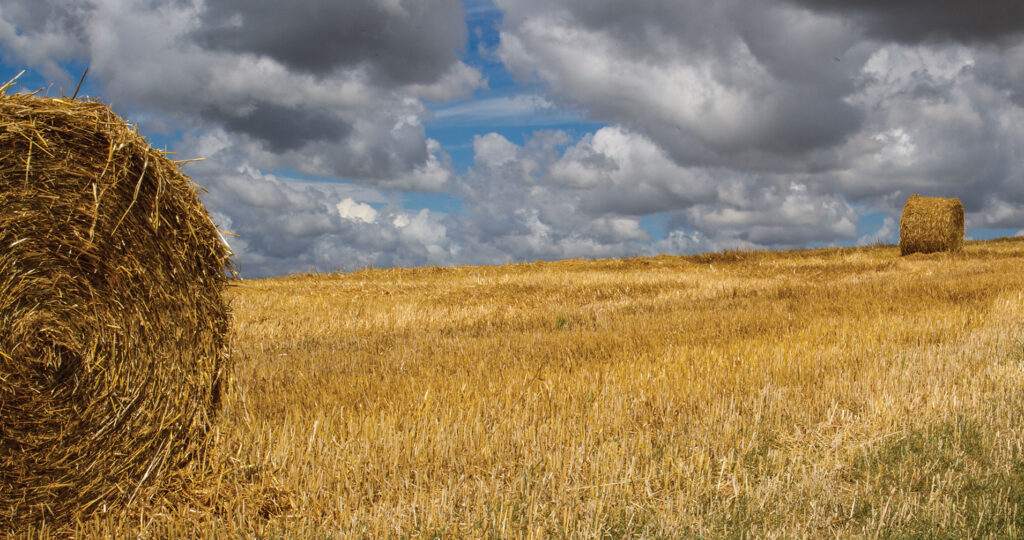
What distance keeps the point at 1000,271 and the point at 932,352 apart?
12419 millimetres

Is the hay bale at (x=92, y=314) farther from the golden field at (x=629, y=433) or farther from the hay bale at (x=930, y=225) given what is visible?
the hay bale at (x=930, y=225)

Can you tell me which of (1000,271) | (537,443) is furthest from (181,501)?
(1000,271)

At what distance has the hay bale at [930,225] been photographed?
25484mm

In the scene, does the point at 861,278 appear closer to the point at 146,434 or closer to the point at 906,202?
the point at 906,202

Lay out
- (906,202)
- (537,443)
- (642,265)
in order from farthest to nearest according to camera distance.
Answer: (906,202) → (642,265) → (537,443)

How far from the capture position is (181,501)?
16.4 ft

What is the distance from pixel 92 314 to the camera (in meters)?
4.63

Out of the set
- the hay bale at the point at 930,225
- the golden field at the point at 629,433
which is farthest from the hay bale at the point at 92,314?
the hay bale at the point at 930,225

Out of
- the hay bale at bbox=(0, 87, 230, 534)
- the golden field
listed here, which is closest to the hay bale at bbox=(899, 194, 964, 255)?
the golden field

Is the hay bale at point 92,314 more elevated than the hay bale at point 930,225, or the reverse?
the hay bale at point 930,225

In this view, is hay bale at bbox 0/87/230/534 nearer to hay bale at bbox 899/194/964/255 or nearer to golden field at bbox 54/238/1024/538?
golden field at bbox 54/238/1024/538

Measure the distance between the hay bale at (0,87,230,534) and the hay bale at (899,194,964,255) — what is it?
2682cm

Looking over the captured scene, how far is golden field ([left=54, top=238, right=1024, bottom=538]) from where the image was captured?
4391 millimetres

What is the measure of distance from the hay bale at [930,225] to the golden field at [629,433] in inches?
607
